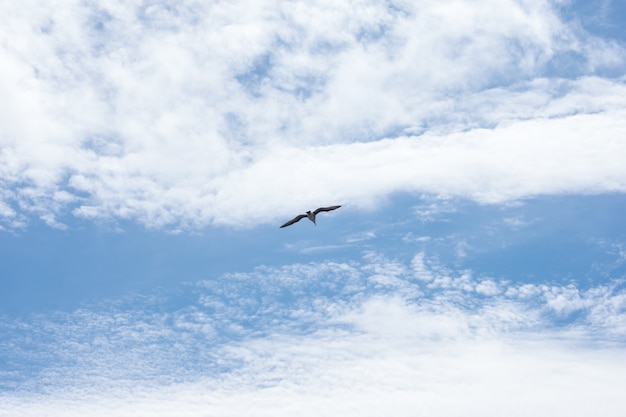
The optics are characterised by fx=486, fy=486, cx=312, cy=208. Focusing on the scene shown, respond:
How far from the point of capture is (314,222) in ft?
247
